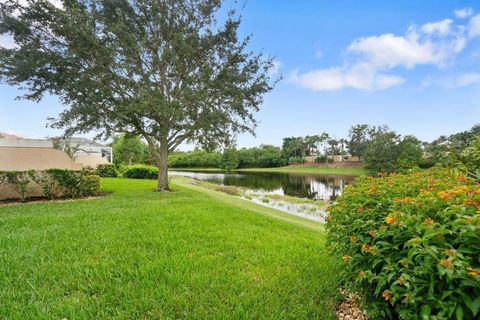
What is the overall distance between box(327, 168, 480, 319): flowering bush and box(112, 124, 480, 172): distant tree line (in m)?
33.1

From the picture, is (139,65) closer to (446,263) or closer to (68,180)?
(68,180)

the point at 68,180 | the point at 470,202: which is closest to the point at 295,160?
the point at 68,180

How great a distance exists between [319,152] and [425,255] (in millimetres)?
71725

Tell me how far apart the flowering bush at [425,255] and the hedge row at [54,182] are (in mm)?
10440

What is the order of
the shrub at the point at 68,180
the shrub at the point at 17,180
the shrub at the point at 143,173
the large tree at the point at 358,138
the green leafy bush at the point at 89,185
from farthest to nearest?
the large tree at the point at 358,138 → the shrub at the point at 143,173 → the green leafy bush at the point at 89,185 → the shrub at the point at 68,180 → the shrub at the point at 17,180

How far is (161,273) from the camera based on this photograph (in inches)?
123

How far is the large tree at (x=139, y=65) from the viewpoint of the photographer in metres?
9.83

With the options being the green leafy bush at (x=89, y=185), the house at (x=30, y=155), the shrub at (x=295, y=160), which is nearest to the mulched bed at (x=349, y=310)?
the green leafy bush at (x=89, y=185)

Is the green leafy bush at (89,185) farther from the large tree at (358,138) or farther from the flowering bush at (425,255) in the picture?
the large tree at (358,138)

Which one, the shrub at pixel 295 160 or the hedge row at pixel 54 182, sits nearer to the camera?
the hedge row at pixel 54 182

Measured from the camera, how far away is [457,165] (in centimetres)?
290

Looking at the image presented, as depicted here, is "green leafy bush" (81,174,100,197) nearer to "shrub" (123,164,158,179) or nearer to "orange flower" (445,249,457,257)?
"shrub" (123,164,158,179)

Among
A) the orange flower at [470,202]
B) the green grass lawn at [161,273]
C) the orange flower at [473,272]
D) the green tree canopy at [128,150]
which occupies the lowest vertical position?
the green grass lawn at [161,273]

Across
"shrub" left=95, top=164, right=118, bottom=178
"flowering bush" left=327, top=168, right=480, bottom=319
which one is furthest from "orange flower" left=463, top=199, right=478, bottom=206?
"shrub" left=95, top=164, right=118, bottom=178
